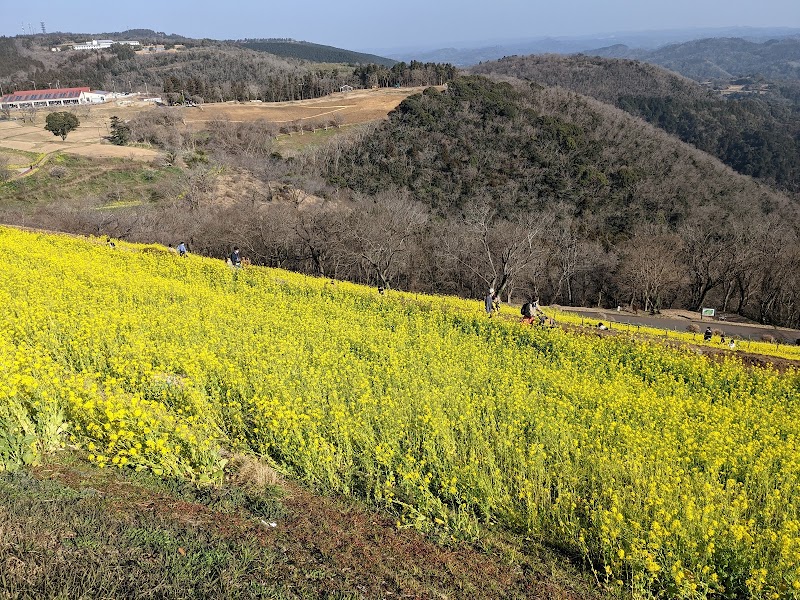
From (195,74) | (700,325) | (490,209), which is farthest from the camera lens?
(195,74)

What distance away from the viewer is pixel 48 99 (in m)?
103

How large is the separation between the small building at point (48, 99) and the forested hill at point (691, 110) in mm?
A: 90234

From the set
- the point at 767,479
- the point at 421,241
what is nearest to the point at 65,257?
the point at 767,479

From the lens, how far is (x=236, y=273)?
720 inches

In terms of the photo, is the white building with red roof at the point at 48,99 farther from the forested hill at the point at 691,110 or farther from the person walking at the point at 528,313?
the person walking at the point at 528,313

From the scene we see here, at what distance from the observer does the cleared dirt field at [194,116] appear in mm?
63562

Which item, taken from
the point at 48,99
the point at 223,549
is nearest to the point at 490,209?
the point at 223,549

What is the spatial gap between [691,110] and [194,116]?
111m

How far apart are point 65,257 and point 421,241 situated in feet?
101

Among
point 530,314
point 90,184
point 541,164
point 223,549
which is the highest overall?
point 541,164

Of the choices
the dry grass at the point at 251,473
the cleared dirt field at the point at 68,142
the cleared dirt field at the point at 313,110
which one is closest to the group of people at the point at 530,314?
the dry grass at the point at 251,473

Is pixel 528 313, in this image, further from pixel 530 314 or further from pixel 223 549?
pixel 223 549

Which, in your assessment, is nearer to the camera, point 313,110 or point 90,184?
point 90,184

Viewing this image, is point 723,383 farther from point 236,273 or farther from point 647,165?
point 647,165
